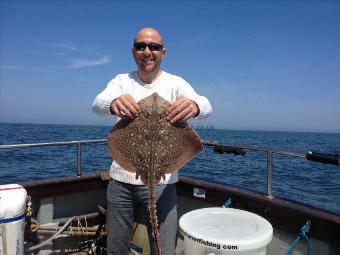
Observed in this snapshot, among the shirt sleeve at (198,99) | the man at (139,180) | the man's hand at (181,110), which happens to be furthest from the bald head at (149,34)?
the man's hand at (181,110)

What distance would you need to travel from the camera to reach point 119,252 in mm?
3152

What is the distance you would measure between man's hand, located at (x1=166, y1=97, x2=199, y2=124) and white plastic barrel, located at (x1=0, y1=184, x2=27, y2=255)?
1781 mm

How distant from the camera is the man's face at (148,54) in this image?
288 cm

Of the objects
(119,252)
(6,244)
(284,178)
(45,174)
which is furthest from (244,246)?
(284,178)

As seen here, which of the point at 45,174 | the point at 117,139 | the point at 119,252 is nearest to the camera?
the point at 117,139

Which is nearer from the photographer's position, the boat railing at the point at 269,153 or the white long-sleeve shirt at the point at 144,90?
the white long-sleeve shirt at the point at 144,90

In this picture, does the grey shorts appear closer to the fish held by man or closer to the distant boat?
the fish held by man

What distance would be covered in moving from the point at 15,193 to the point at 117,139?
1.30 meters

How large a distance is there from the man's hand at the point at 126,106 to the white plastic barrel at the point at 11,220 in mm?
1465

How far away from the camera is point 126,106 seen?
8.20 ft

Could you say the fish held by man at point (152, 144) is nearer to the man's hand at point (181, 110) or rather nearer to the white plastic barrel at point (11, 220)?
the man's hand at point (181, 110)

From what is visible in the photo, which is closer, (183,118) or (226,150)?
(183,118)

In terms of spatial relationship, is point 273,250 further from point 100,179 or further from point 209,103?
point 100,179

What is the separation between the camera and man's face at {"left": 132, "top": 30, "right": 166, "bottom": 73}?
288 centimetres
